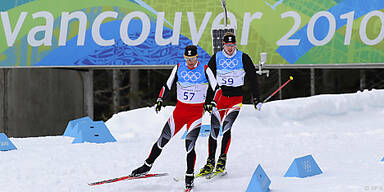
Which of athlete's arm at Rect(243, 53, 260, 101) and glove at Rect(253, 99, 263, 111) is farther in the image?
athlete's arm at Rect(243, 53, 260, 101)

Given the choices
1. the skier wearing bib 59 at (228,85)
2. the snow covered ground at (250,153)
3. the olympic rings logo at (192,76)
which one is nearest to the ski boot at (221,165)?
the skier wearing bib 59 at (228,85)

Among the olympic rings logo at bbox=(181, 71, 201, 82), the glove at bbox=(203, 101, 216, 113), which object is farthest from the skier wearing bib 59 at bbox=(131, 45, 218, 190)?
the glove at bbox=(203, 101, 216, 113)

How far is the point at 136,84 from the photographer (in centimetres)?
2392

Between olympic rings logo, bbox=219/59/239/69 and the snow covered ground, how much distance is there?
153 centimetres

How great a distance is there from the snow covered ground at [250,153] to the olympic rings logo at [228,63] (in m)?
1.53

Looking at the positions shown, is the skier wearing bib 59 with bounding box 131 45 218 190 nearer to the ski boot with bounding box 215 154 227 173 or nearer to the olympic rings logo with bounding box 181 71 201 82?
the olympic rings logo with bounding box 181 71 201 82

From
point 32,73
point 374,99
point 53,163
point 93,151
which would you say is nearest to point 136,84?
point 32,73

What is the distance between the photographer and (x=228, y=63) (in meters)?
6.72

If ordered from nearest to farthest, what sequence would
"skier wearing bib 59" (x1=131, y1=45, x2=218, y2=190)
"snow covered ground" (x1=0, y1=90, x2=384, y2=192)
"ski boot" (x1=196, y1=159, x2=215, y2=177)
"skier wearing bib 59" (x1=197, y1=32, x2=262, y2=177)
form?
"snow covered ground" (x1=0, y1=90, x2=384, y2=192) → "skier wearing bib 59" (x1=131, y1=45, x2=218, y2=190) → "ski boot" (x1=196, y1=159, x2=215, y2=177) → "skier wearing bib 59" (x1=197, y1=32, x2=262, y2=177)

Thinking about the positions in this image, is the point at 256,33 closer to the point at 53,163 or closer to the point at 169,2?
the point at 169,2

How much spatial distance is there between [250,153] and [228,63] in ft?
8.20

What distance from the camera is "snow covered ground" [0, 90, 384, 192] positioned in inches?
232

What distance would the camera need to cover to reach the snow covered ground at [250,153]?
19.4 feet

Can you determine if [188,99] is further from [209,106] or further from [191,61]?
[191,61]
